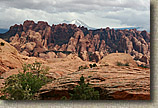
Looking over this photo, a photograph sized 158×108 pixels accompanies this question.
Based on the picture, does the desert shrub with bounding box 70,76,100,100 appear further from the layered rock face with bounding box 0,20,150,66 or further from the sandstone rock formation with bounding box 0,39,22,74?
the sandstone rock formation with bounding box 0,39,22,74

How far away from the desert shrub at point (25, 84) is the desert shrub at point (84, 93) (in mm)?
1214

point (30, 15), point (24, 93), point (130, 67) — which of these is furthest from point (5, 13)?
point (130, 67)

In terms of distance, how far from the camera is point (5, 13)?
7.83 m

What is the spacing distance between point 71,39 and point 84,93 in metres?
2.97

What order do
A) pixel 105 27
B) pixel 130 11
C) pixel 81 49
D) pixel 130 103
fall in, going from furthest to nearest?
pixel 81 49
pixel 105 27
pixel 130 11
pixel 130 103

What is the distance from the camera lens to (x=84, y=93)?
23.2 feet

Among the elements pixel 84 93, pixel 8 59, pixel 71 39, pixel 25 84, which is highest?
pixel 71 39

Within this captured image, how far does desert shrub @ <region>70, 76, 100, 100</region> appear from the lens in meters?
6.97

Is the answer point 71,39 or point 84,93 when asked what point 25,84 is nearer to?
point 84,93

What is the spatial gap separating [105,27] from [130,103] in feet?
10.2

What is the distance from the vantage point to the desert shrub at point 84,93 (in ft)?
22.9

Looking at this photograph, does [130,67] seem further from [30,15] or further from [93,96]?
[30,15]

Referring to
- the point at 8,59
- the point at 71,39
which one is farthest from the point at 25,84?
the point at 8,59

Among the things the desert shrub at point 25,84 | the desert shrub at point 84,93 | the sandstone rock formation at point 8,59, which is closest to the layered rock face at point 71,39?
the desert shrub at point 25,84
